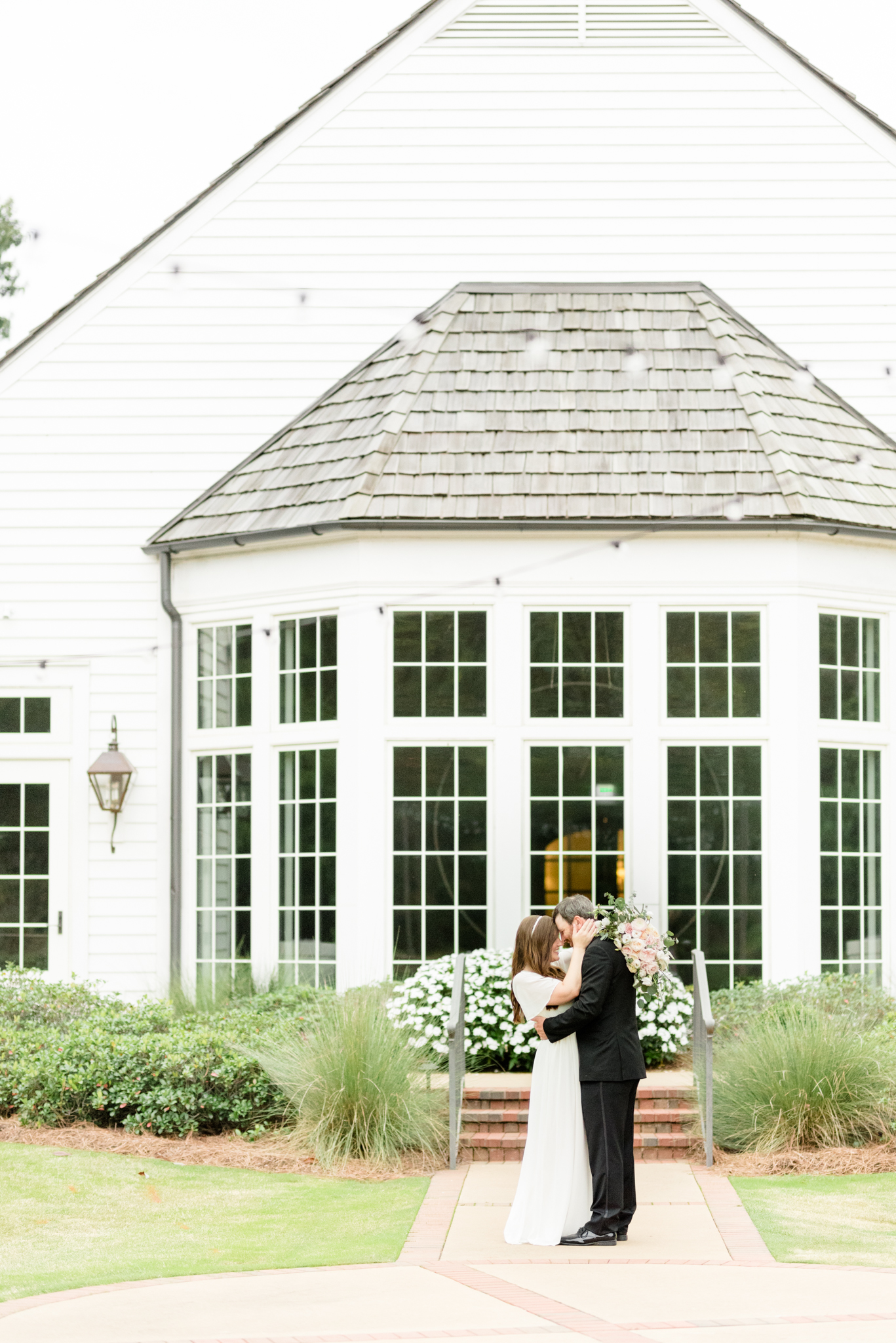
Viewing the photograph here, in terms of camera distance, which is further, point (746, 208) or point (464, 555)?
point (746, 208)

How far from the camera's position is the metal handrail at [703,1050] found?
8.39 metres

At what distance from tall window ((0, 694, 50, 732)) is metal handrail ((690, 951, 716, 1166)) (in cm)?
554

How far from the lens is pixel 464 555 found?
36.0ft

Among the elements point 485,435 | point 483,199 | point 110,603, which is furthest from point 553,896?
point 483,199

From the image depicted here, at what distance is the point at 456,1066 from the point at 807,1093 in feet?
6.25

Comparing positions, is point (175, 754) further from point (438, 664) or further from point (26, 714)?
point (438, 664)

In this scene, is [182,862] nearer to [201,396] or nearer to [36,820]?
[36,820]

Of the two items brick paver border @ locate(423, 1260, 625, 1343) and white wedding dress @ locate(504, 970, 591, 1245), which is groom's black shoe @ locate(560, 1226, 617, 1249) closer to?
white wedding dress @ locate(504, 970, 591, 1245)

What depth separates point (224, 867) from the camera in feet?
38.4

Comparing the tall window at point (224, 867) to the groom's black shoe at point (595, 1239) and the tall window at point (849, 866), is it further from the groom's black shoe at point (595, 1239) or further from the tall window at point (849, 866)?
the groom's black shoe at point (595, 1239)

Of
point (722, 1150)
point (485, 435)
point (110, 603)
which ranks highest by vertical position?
point (485, 435)

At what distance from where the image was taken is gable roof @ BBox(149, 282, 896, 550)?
10.9 meters

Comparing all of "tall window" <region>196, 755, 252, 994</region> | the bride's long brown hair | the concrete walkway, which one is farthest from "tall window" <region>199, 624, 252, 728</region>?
the concrete walkway

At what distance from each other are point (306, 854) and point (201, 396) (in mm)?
3769
